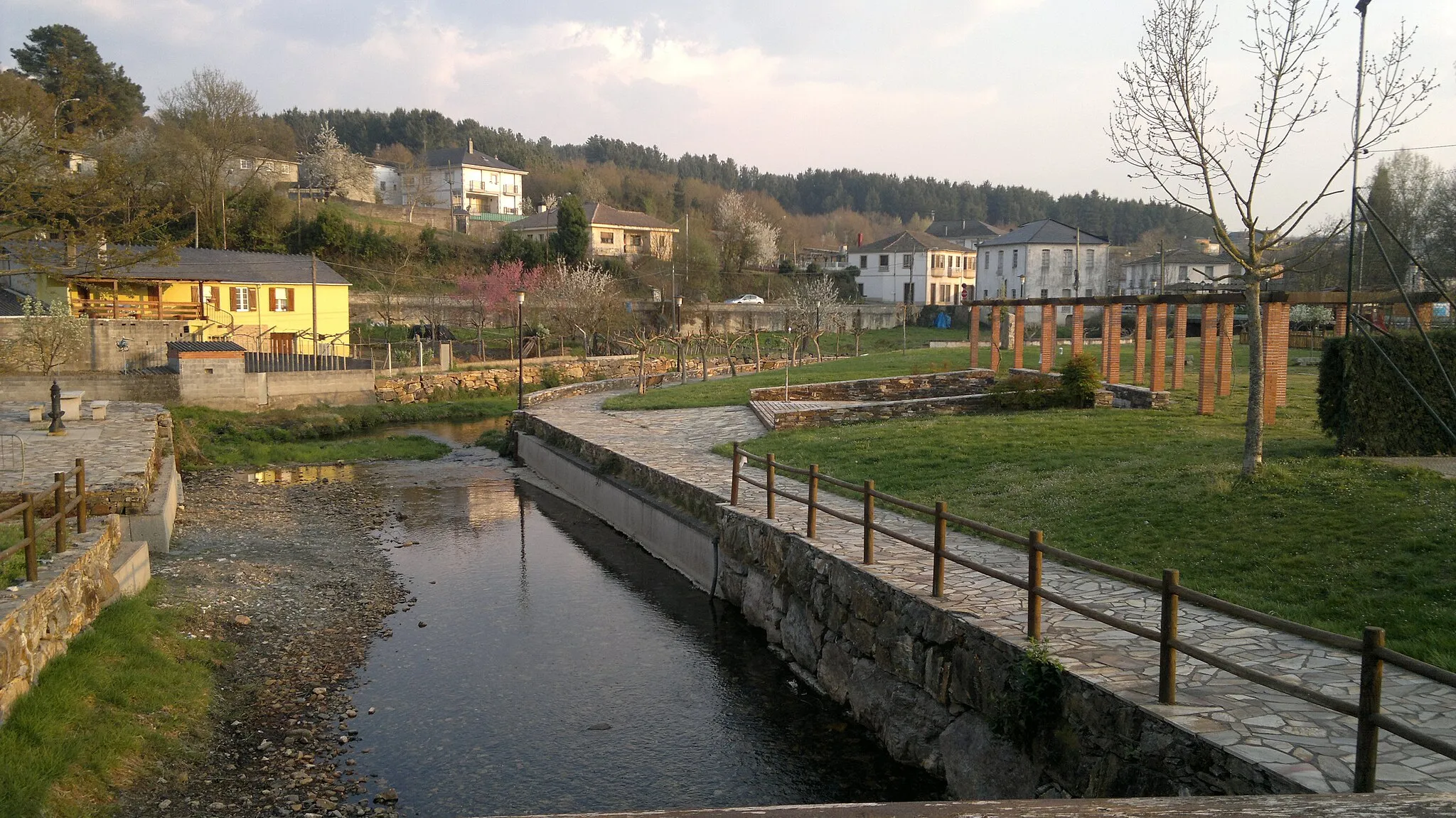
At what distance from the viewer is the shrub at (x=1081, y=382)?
20.9 m

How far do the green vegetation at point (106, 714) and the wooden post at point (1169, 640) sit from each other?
6865 millimetres

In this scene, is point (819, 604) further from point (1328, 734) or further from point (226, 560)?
point (226, 560)

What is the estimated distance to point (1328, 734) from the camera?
5.56 meters

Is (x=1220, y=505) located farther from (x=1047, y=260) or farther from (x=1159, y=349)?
(x=1047, y=260)

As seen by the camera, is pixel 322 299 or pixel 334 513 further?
pixel 322 299

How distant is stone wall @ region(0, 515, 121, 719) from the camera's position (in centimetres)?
696

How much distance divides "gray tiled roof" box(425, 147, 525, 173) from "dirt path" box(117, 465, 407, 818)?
68728mm

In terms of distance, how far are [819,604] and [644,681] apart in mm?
2023

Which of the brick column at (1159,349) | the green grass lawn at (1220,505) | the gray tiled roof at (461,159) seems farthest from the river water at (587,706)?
the gray tiled roof at (461,159)

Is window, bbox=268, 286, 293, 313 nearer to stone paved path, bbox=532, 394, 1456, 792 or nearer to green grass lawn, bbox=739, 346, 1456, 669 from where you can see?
green grass lawn, bbox=739, 346, 1456, 669

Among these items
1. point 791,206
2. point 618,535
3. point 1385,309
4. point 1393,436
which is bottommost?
point 618,535

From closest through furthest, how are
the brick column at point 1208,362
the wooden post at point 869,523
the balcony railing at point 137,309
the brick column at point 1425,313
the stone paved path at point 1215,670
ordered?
the stone paved path at point 1215,670
the wooden post at point 869,523
the brick column at point 1425,313
the brick column at point 1208,362
the balcony railing at point 137,309

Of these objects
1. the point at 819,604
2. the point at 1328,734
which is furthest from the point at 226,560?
the point at 1328,734

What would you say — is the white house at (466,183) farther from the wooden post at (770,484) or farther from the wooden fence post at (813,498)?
the wooden fence post at (813,498)
